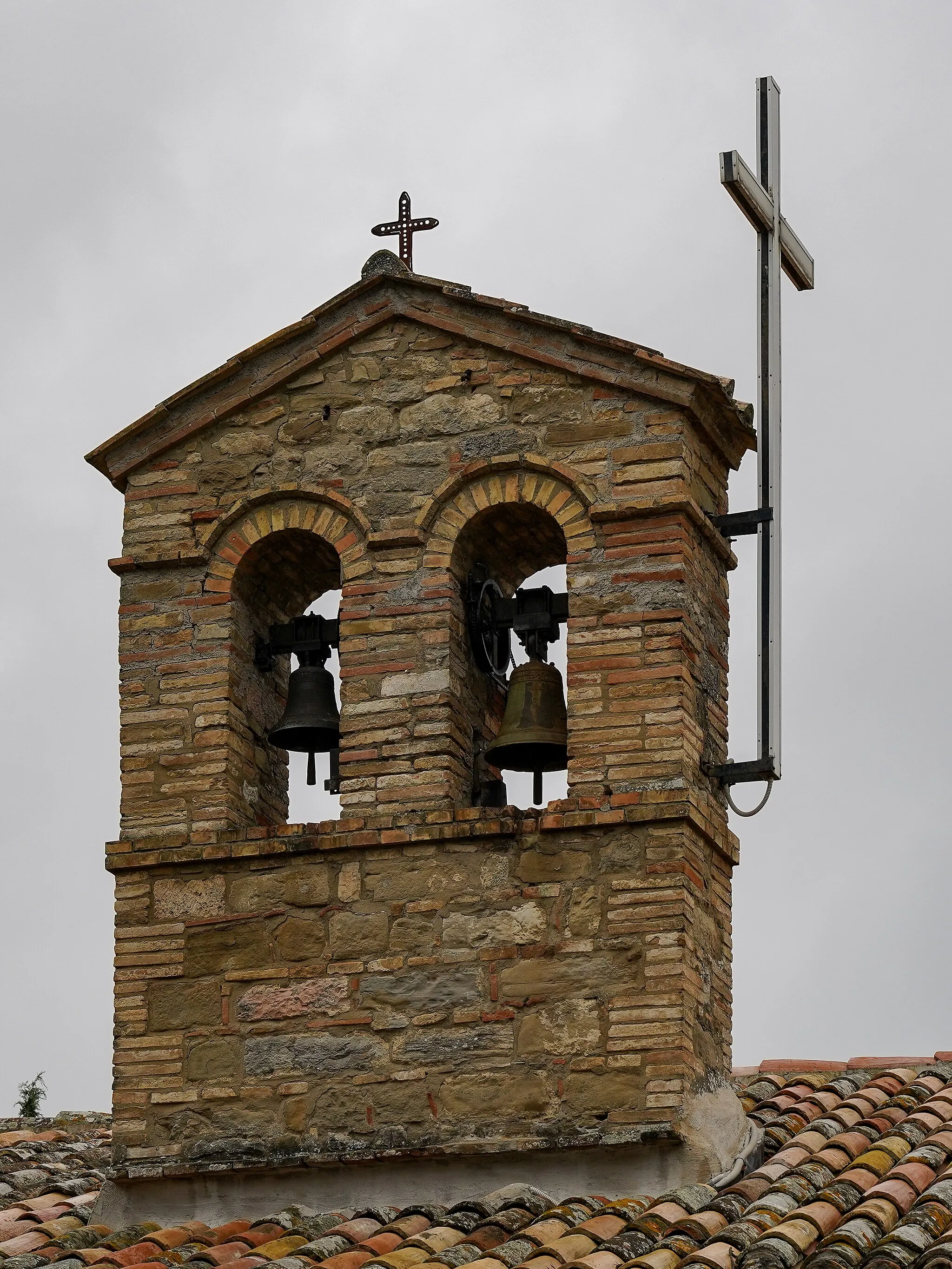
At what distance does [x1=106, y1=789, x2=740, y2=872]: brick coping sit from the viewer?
402 inches

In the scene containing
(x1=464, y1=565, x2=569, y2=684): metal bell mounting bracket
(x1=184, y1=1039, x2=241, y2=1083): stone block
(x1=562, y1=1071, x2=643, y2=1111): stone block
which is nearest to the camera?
(x1=562, y1=1071, x2=643, y2=1111): stone block

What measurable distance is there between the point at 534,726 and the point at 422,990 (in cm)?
124

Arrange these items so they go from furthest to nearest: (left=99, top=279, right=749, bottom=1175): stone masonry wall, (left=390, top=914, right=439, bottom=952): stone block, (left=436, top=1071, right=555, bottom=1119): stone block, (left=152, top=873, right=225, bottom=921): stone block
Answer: (left=152, top=873, right=225, bottom=921): stone block
(left=390, top=914, right=439, bottom=952): stone block
(left=99, top=279, right=749, bottom=1175): stone masonry wall
(left=436, top=1071, right=555, bottom=1119): stone block

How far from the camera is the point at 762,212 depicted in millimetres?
11242

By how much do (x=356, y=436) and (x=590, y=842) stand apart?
2.20 metres

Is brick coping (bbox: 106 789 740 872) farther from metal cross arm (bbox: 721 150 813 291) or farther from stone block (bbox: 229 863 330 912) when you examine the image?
metal cross arm (bbox: 721 150 813 291)

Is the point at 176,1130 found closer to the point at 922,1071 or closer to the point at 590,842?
the point at 590,842

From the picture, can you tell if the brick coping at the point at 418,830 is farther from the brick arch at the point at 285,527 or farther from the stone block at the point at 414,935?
the brick arch at the point at 285,527

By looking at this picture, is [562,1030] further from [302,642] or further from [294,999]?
[302,642]

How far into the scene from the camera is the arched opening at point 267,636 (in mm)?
11102

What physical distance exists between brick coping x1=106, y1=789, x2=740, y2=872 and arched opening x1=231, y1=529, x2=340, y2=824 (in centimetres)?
35

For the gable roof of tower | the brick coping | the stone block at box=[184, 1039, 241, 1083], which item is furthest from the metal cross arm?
the stone block at box=[184, 1039, 241, 1083]

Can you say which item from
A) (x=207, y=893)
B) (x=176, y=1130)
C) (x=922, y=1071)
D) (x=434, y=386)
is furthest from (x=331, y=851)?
(x=922, y=1071)

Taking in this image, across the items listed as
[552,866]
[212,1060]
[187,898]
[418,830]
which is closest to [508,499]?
[418,830]
